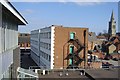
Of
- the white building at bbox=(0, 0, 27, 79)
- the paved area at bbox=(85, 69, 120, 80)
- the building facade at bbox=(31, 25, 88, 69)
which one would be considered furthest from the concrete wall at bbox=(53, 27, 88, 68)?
the white building at bbox=(0, 0, 27, 79)

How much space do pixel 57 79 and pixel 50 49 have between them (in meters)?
Answer: 10.8

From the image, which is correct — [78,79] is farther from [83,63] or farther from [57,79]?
[83,63]

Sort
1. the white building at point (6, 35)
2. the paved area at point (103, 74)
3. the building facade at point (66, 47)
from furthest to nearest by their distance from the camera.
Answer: the building facade at point (66, 47) < the paved area at point (103, 74) < the white building at point (6, 35)

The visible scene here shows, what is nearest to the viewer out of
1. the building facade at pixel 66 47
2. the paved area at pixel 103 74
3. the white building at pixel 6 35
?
the white building at pixel 6 35

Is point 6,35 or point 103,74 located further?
point 103,74

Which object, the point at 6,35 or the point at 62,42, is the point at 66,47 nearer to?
the point at 62,42

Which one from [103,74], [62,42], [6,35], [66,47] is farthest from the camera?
[66,47]

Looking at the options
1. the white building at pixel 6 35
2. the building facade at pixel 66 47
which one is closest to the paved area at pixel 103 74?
the building facade at pixel 66 47

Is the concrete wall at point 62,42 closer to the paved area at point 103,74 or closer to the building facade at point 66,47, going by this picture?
the building facade at point 66,47

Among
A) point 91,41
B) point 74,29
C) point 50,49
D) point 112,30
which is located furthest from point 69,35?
point 112,30

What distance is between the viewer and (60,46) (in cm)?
2714

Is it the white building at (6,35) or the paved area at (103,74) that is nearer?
the white building at (6,35)

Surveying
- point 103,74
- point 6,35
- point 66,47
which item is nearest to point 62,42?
point 66,47

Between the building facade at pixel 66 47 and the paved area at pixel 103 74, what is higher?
the building facade at pixel 66 47
